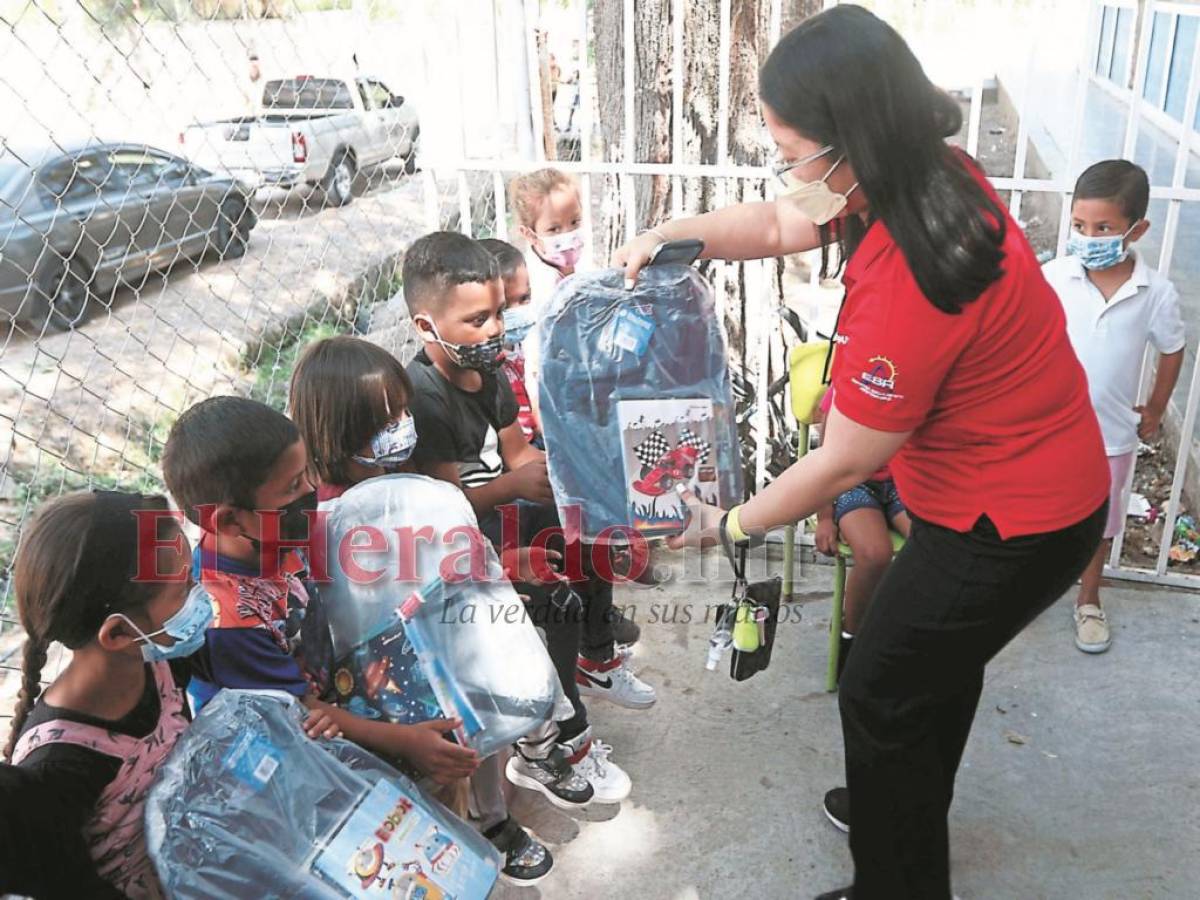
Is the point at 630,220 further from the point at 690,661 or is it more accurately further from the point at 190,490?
the point at 190,490

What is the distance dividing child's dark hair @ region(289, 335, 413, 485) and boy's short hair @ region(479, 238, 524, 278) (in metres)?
0.60

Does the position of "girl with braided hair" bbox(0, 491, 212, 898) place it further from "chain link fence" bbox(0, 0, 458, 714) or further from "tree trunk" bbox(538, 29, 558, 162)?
"tree trunk" bbox(538, 29, 558, 162)

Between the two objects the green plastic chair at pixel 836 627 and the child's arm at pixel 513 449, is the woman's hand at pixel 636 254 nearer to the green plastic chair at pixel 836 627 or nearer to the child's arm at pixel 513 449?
the child's arm at pixel 513 449

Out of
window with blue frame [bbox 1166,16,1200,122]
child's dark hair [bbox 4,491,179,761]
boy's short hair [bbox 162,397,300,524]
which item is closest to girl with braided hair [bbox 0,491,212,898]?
child's dark hair [bbox 4,491,179,761]

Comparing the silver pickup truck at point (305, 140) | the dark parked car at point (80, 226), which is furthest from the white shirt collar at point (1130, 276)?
the silver pickup truck at point (305, 140)

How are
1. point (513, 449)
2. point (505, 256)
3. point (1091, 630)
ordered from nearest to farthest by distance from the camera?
point (513, 449), point (505, 256), point (1091, 630)

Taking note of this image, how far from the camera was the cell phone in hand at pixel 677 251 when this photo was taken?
219 cm

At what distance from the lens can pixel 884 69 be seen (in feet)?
5.04

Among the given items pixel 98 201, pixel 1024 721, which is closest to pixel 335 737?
pixel 1024 721

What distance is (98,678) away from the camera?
159 centimetres

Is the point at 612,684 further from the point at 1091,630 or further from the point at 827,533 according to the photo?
the point at 1091,630

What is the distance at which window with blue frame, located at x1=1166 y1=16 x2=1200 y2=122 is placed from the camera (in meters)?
6.76

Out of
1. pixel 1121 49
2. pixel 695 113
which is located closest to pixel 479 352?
pixel 695 113

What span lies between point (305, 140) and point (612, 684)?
7073mm
